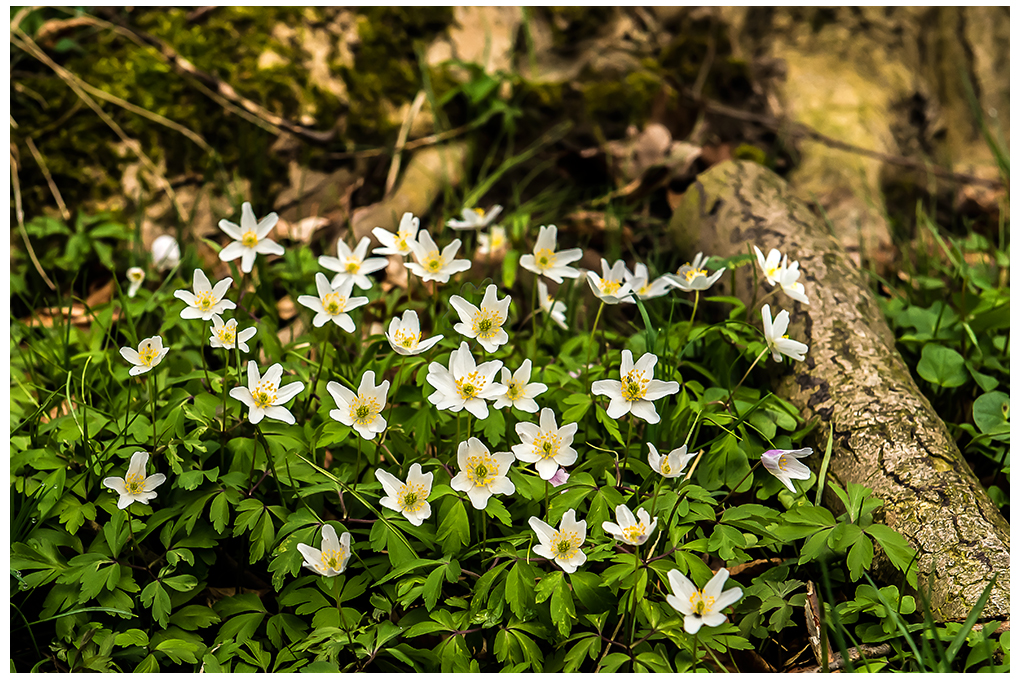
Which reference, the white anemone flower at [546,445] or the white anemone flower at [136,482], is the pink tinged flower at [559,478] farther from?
the white anemone flower at [136,482]

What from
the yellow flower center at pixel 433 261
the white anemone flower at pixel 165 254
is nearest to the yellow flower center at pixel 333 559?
the yellow flower center at pixel 433 261

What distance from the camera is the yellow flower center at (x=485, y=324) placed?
1.88 metres

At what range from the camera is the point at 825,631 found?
5.97 ft

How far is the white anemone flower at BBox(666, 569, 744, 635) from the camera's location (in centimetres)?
A: 157

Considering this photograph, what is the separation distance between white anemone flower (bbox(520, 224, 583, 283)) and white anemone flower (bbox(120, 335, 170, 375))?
107cm

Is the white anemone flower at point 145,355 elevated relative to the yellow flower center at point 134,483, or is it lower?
elevated

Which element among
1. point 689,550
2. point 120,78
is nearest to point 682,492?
point 689,550

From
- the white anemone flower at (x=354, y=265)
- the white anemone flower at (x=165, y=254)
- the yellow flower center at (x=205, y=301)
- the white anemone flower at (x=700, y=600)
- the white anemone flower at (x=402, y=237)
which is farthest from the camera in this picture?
the white anemone flower at (x=165, y=254)

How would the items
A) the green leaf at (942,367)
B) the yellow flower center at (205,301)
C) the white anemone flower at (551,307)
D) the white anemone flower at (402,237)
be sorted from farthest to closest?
the green leaf at (942,367) → the white anemone flower at (551,307) → the white anemone flower at (402,237) → the yellow flower center at (205,301)

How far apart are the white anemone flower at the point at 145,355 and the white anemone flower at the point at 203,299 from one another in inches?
6.5

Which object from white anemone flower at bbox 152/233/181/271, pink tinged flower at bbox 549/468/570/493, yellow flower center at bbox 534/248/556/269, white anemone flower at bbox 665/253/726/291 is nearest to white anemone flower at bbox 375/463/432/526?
pink tinged flower at bbox 549/468/570/493

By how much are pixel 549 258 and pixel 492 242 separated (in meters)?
0.87

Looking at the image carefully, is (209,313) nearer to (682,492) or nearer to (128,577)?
(128,577)

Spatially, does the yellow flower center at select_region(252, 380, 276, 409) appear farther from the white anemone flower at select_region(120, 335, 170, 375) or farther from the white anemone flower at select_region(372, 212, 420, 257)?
the white anemone flower at select_region(372, 212, 420, 257)
